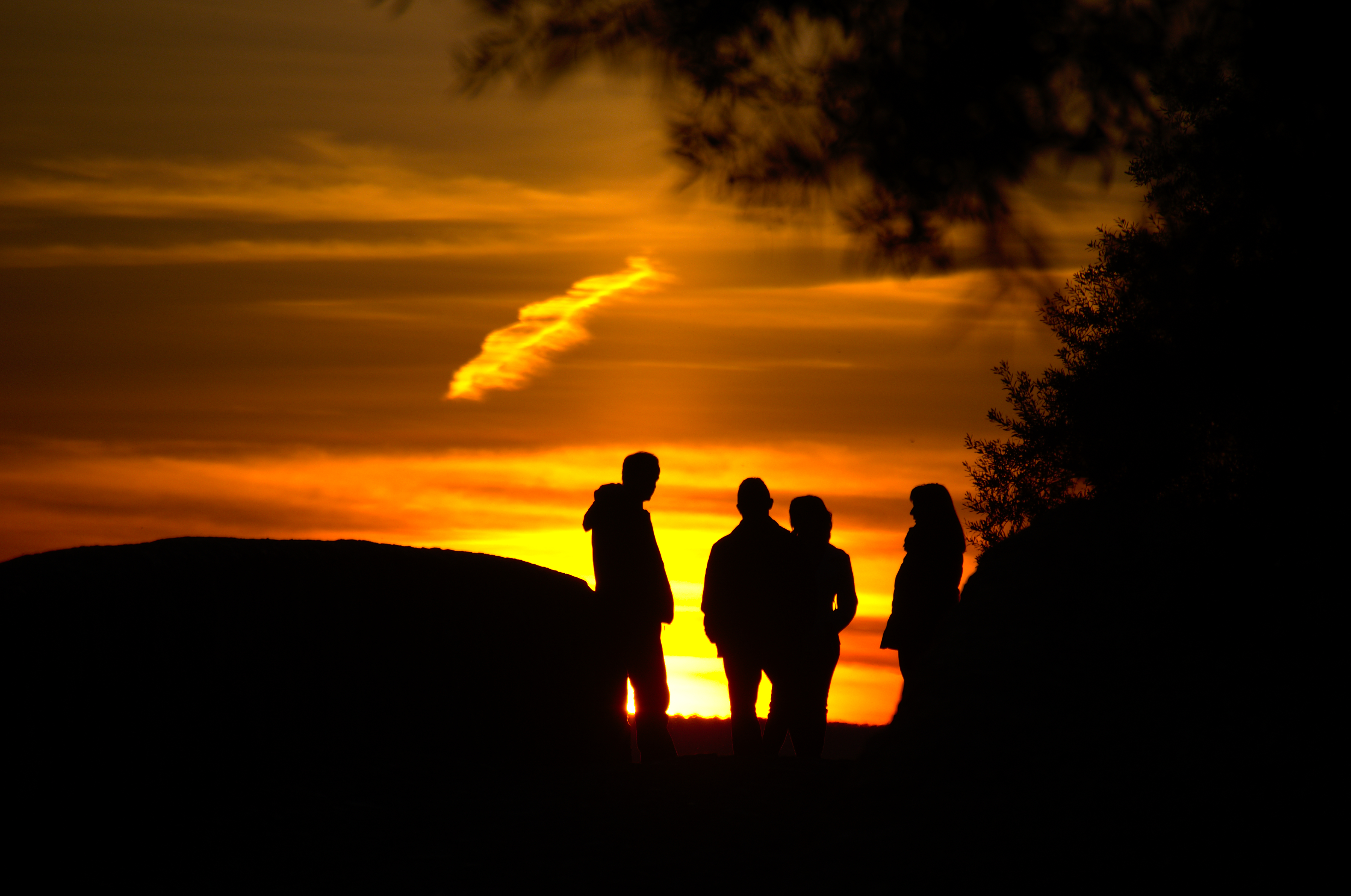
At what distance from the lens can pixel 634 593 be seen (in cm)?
888

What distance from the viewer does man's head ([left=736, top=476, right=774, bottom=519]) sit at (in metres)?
8.99

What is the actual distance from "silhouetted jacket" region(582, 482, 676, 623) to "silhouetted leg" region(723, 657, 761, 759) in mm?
728

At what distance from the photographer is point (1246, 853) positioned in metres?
4.61

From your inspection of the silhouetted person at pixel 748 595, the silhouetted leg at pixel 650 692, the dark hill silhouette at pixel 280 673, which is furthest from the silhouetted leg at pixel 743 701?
the dark hill silhouette at pixel 280 673

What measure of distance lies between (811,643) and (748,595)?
2.04 feet

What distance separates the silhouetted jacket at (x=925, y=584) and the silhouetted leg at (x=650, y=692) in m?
1.82

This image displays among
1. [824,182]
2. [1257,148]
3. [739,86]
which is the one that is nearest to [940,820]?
[824,182]

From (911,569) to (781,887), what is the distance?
4.59m

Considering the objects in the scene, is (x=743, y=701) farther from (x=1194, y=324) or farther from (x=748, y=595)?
(x=1194, y=324)

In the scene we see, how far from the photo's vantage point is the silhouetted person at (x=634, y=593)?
8867 millimetres

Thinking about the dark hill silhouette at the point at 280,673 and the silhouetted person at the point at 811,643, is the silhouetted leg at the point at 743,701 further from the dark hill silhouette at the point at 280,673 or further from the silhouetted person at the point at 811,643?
the dark hill silhouette at the point at 280,673

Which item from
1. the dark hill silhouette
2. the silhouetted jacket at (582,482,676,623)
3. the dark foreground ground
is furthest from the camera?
the silhouetted jacket at (582,482,676,623)

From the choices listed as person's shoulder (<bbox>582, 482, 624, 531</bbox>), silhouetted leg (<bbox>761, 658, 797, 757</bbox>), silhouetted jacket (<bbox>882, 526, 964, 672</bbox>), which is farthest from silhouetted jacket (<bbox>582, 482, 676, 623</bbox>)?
silhouetted jacket (<bbox>882, 526, 964, 672</bbox>)

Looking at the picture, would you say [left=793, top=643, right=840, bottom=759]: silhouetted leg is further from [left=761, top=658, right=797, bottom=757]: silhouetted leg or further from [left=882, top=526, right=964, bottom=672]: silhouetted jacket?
[left=882, top=526, right=964, bottom=672]: silhouetted jacket
